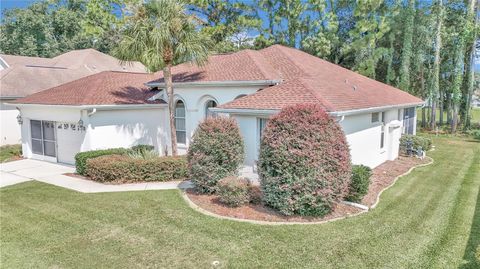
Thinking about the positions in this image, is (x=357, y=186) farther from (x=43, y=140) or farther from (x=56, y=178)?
(x=43, y=140)

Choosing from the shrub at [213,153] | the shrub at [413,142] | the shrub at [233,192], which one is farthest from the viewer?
the shrub at [413,142]

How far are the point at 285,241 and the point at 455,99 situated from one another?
32.0 metres

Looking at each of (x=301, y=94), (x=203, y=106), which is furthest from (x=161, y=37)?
(x=301, y=94)

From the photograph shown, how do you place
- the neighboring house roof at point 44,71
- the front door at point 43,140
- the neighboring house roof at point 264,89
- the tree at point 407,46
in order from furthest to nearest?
the tree at point 407,46
the neighboring house roof at point 44,71
the front door at point 43,140
the neighboring house roof at point 264,89

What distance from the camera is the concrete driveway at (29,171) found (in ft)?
46.1

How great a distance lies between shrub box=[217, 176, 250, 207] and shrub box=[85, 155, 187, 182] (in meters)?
4.05

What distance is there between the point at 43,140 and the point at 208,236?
14395 mm

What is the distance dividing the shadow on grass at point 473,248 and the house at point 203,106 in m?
4.87

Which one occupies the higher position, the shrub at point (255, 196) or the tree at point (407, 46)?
the tree at point (407, 46)

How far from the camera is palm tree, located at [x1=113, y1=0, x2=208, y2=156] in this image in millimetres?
→ 13391

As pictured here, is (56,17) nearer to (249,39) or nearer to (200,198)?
(249,39)

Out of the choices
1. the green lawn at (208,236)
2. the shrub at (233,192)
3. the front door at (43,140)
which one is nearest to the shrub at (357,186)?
the green lawn at (208,236)

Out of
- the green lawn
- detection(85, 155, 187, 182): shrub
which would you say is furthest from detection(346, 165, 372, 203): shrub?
detection(85, 155, 187, 182): shrub

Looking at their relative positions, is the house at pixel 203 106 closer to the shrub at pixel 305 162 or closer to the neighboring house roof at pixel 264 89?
the neighboring house roof at pixel 264 89
